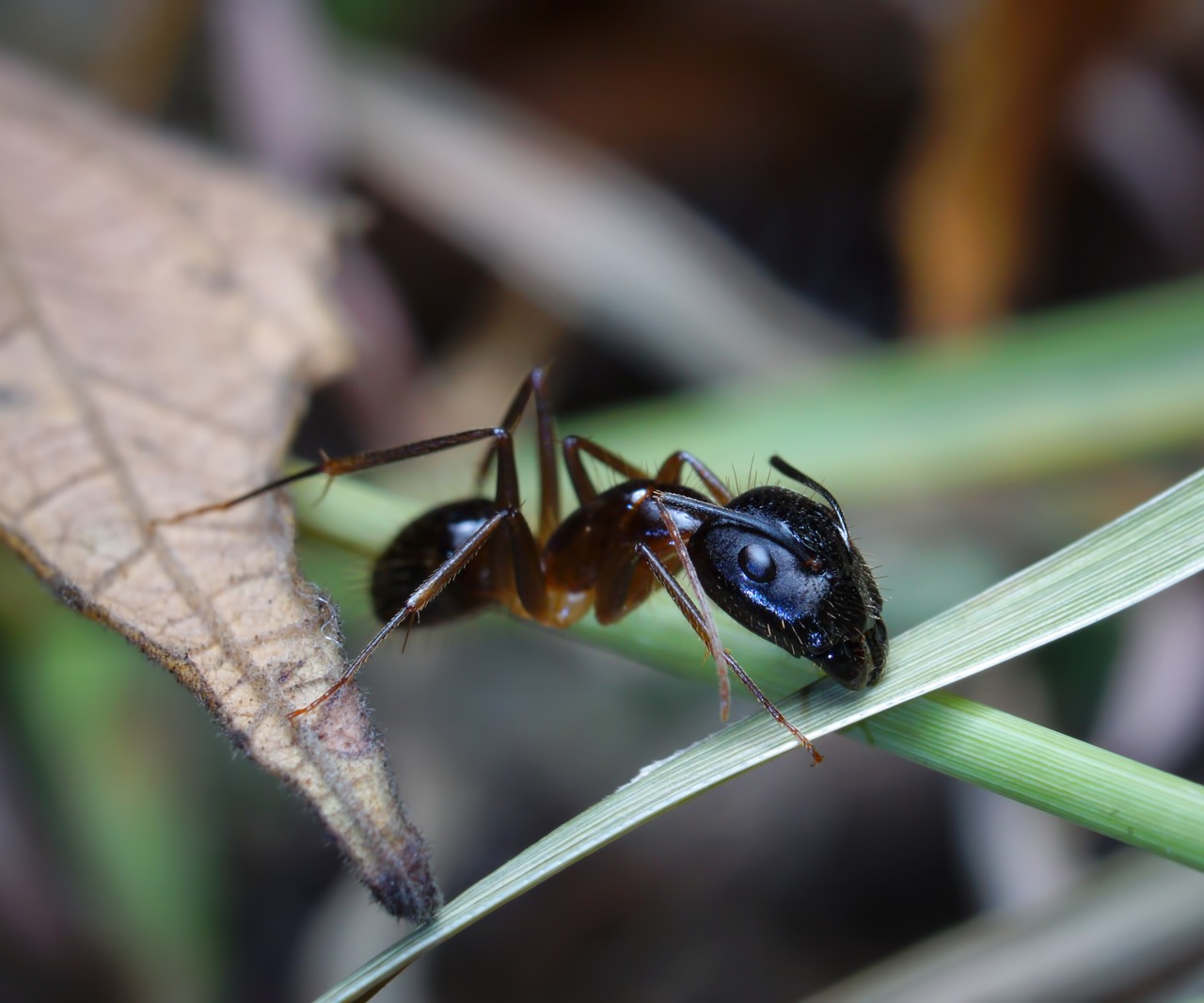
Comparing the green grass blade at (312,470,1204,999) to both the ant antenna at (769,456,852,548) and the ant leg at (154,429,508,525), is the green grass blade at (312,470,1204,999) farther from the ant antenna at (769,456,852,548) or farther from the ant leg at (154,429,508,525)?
the ant leg at (154,429,508,525)

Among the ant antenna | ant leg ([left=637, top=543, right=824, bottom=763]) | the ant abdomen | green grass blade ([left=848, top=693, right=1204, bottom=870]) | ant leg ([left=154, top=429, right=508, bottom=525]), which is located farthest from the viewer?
the ant abdomen

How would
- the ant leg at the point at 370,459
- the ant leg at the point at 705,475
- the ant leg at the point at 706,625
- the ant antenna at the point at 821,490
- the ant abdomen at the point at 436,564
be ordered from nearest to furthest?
the ant leg at the point at 706,625, the ant leg at the point at 370,459, the ant antenna at the point at 821,490, the ant abdomen at the point at 436,564, the ant leg at the point at 705,475

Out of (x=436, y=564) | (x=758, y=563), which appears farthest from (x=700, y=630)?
(x=436, y=564)

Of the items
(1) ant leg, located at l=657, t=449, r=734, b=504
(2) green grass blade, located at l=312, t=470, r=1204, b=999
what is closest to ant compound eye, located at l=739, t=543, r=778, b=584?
(2) green grass blade, located at l=312, t=470, r=1204, b=999

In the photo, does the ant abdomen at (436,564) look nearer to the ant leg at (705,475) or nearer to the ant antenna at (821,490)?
the ant leg at (705,475)

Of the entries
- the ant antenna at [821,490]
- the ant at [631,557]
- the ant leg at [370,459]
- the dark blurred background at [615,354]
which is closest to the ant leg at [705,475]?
the ant at [631,557]

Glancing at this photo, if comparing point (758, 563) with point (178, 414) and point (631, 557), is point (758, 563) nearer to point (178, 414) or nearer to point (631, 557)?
point (631, 557)

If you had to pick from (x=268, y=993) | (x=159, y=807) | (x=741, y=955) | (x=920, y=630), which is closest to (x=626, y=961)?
(x=741, y=955)
